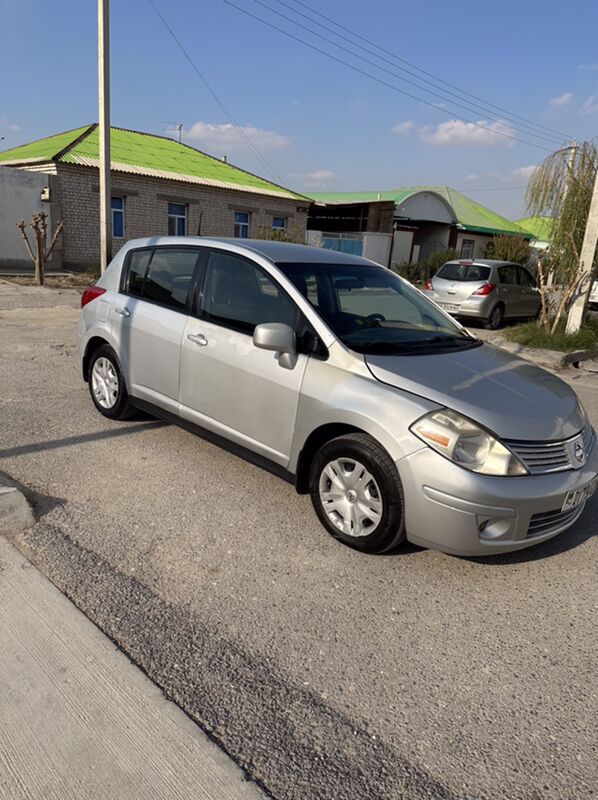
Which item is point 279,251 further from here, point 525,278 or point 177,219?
point 177,219

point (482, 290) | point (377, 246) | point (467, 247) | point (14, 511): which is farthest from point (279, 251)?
point (467, 247)

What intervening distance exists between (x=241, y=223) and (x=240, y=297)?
943 inches

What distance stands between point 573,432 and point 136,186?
2227 centimetres

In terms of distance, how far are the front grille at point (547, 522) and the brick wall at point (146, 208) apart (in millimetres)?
21012

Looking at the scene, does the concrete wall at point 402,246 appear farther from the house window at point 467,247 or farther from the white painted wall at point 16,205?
the white painted wall at point 16,205

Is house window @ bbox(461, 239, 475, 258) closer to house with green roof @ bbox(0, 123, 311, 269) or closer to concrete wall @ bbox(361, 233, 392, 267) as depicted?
concrete wall @ bbox(361, 233, 392, 267)

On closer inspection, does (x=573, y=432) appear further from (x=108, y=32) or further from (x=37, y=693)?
(x=108, y=32)

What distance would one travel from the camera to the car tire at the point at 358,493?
314cm

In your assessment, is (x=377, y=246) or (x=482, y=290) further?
(x=377, y=246)

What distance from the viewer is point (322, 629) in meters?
2.76

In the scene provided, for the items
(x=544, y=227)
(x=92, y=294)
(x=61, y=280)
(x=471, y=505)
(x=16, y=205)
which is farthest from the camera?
(x=16, y=205)

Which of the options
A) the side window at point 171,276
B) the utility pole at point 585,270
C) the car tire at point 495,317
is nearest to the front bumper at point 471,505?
the side window at point 171,276

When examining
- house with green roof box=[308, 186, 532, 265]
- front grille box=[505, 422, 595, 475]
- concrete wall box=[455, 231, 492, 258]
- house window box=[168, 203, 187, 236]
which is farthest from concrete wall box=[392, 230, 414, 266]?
front grille box=[505, 422, 595, 475]

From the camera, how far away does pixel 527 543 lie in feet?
10.3
